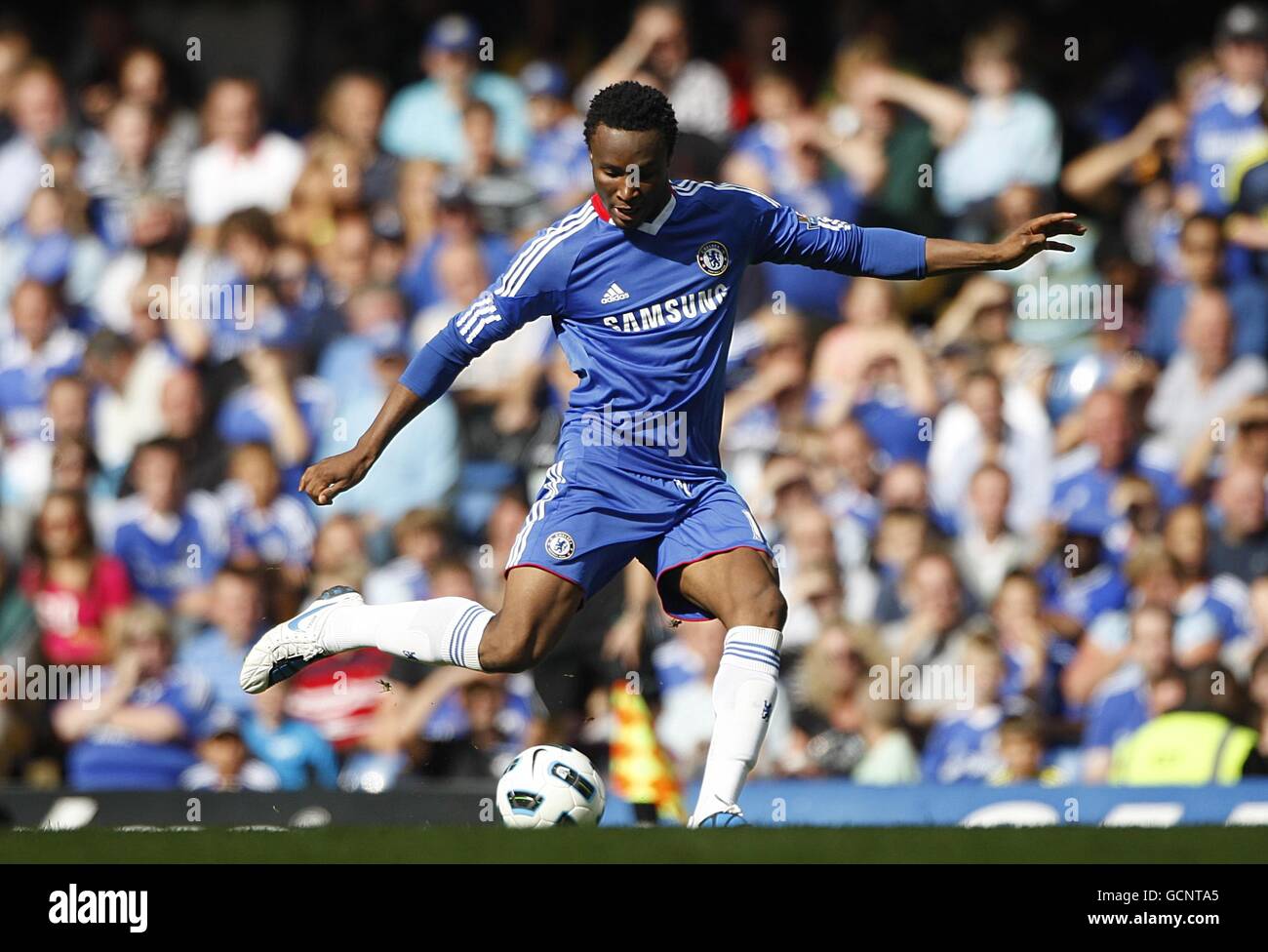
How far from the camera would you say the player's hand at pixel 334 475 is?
6.54 m

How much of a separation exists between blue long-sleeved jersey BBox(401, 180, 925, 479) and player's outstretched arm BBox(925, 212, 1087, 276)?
6cm

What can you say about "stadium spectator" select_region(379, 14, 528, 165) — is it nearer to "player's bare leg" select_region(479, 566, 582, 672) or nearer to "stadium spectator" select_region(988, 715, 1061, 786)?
"stadium spectator" select_region(988, 715, 1061, 786)

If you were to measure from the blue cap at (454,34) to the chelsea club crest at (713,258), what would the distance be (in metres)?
5.27

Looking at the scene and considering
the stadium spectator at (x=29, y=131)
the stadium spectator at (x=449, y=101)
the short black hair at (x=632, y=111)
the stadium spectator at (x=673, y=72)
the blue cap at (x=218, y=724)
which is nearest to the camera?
the short black hair at (x=632, y=111)

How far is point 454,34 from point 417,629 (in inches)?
220

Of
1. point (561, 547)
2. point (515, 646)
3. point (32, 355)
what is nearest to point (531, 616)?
point (515, 646)

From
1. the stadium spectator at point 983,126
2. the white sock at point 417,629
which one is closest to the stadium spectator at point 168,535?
the white sock at point 417,629

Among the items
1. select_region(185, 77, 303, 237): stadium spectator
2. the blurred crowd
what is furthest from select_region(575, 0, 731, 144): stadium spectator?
select_region(185, 77, 303, 237): stadium spectator

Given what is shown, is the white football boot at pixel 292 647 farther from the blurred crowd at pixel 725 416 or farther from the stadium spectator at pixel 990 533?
the stadium spectator at pixel 990 533

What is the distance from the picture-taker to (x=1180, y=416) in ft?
33.9

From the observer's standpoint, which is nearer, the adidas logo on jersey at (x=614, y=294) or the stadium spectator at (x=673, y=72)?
the adidas logo on jersey at (x=614, y=294)

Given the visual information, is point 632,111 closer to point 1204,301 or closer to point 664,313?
point 664,313

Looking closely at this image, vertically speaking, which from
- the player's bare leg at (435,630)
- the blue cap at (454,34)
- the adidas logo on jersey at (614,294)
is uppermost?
the blue cap at (454,34)
